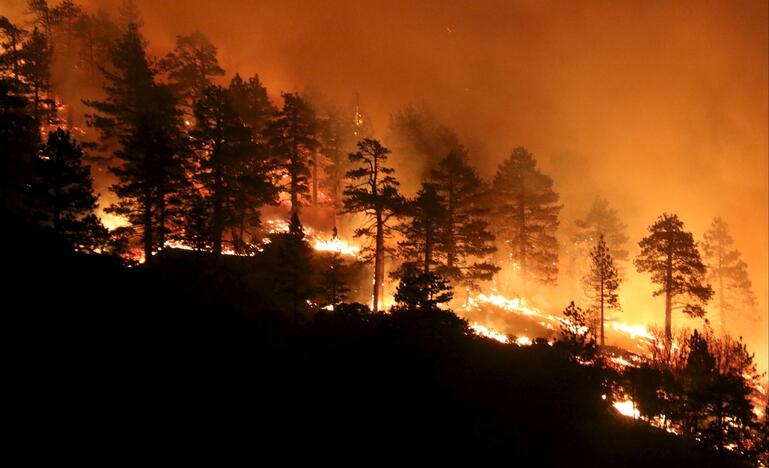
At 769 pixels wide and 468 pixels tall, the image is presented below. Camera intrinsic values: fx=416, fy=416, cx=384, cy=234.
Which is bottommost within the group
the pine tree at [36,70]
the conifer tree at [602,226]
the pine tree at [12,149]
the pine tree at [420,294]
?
the pine tree at [420,294]

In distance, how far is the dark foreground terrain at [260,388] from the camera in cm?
938

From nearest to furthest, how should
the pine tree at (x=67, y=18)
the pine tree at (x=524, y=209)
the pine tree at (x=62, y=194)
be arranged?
1. the pine tree at (x=62, y=194)
2. the pine tree at (x=524, y=209)
3. the pine tree at (x=67, y=18)

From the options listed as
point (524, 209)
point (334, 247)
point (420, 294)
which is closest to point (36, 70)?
point (334, 247)

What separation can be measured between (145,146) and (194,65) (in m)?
28.1

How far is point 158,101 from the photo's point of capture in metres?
32.3

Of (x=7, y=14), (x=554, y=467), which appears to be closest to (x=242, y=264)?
(x=554, y=467)

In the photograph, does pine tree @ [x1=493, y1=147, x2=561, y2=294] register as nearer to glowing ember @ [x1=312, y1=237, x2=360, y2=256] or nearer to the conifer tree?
the conifer tree

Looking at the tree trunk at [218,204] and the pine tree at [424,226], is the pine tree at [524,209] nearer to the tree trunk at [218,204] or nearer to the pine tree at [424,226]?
the pine tree at [424,226]

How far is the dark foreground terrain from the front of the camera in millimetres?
9375

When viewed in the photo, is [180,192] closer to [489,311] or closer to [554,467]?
[554,467]

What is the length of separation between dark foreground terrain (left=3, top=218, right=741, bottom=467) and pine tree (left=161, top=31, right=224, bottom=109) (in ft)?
112

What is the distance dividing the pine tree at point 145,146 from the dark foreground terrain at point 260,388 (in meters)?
7.20

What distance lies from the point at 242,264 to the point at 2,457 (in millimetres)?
21888

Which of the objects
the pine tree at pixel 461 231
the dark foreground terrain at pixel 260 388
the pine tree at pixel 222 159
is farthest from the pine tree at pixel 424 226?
the dark foreground terrain at pixel 260 388
